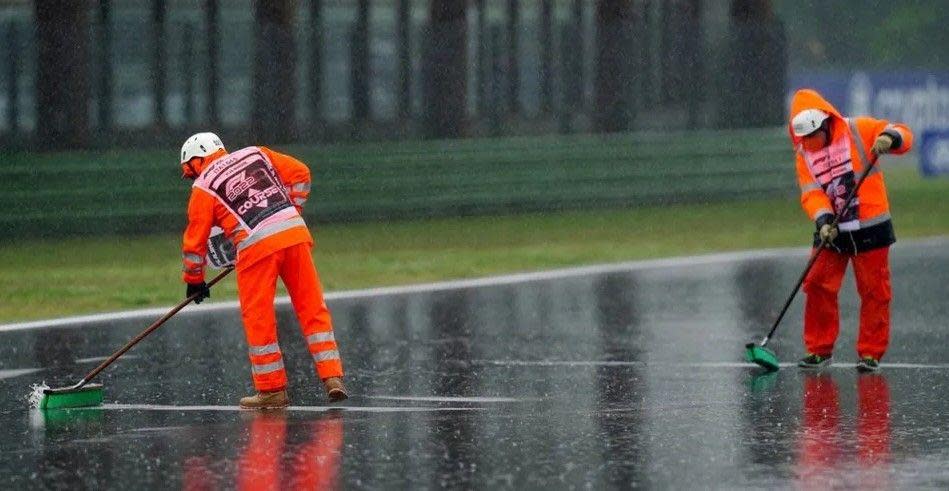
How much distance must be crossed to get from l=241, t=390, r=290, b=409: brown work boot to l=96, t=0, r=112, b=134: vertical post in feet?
43.0

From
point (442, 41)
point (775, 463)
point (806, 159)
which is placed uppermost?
point (442, 41)

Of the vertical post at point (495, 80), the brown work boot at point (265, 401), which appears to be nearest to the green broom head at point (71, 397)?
the brown work boot at point (265, 401)

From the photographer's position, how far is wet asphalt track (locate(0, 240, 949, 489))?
9.05 meters

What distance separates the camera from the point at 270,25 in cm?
2469

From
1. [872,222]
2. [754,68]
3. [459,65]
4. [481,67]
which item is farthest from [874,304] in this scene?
[754,68]

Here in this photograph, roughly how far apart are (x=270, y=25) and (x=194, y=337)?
34.7 feet

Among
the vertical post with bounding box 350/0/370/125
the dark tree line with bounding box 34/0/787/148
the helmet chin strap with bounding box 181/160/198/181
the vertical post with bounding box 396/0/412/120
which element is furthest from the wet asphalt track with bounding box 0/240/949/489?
the vertical post with bounding box 396/0/412/120

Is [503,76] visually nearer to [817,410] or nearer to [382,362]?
[382,362]

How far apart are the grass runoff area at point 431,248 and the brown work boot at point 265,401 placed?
5374 millimetres

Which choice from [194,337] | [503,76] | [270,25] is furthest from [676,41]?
[194,337]

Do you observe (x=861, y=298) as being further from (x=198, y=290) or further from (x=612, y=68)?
(x=612, y=68)

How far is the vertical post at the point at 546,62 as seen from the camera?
1080 inches

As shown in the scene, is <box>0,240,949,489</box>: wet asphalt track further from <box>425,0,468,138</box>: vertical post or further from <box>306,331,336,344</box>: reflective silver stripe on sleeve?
<box>425,0,468,138</box>: vertical post

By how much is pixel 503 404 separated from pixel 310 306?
3.49 ft
